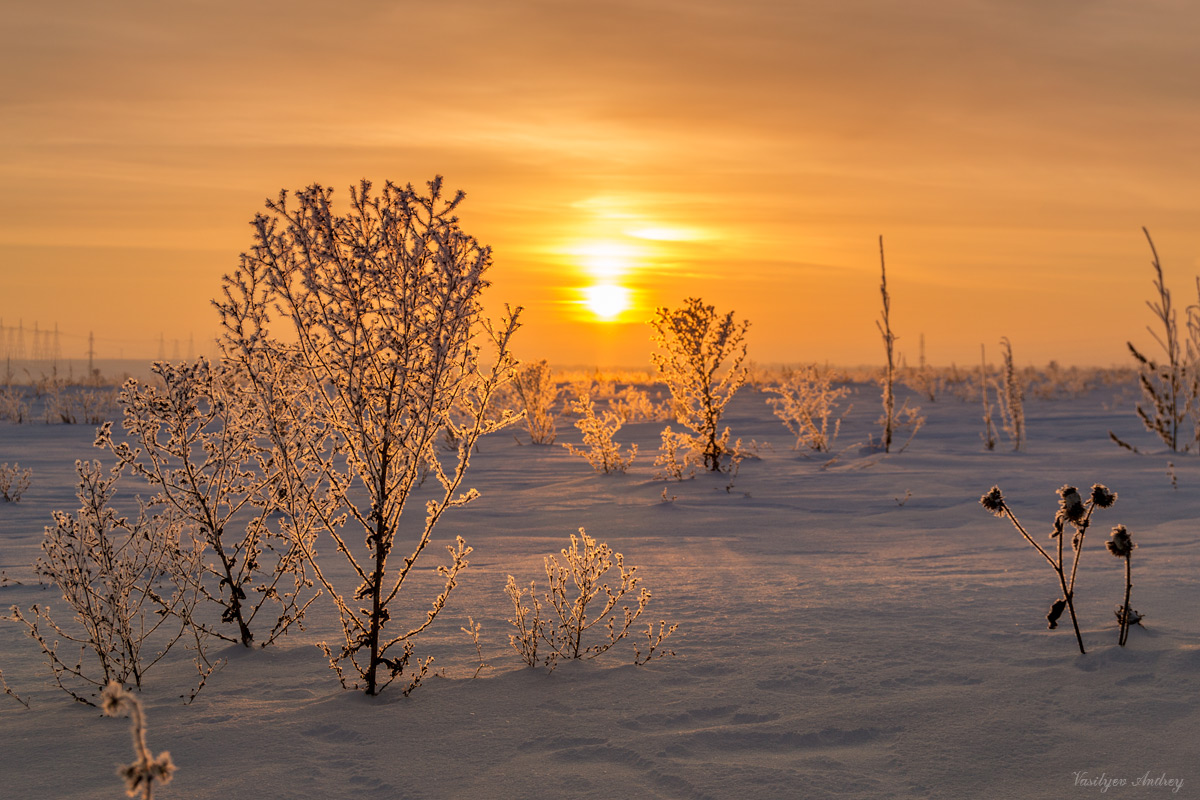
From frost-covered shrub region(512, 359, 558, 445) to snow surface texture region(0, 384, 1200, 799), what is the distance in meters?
9.25

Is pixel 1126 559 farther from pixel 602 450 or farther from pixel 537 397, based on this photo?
pixel 537 397

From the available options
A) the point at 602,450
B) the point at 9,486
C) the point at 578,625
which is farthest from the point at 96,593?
the point at 602,450

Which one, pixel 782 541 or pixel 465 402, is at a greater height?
pixel 465 402

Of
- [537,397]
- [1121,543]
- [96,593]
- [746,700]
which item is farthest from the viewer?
[537,397]

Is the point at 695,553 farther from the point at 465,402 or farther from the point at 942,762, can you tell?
the point at 942,762

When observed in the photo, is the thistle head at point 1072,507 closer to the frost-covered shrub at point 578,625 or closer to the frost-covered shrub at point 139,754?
the frost-covered shrub at point 578,625

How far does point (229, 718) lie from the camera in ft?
10.4

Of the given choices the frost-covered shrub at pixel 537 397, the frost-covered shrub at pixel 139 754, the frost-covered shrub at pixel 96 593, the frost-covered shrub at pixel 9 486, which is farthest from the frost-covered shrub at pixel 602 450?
the frost-covered shrub at pixel 139 754

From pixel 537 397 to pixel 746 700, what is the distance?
1328 centimetres

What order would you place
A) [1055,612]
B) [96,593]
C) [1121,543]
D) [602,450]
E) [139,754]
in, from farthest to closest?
[602,450]
[1055,612]
[96,593]
[1121,543]
[139,754]

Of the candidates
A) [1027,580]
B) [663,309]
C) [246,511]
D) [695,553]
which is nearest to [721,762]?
[1027,580]

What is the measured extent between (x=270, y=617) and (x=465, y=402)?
7.01 ft

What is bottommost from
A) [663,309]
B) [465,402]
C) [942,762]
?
[942,762]

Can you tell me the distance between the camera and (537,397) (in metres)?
16.3
